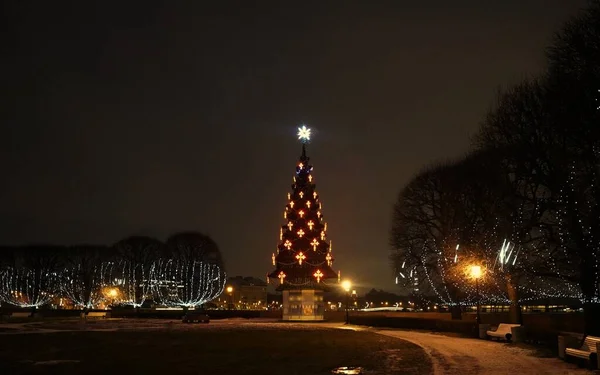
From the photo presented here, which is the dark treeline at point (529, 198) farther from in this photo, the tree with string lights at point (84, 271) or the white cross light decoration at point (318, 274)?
the tree with string lights at point (84, 271)

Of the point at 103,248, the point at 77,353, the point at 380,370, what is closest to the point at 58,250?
the point at 103,248

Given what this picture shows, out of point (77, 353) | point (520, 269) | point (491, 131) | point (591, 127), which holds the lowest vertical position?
point (77, 353)

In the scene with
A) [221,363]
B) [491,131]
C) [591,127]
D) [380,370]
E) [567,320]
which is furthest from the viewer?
[491,131]

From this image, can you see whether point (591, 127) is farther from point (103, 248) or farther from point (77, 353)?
point (103, 248)

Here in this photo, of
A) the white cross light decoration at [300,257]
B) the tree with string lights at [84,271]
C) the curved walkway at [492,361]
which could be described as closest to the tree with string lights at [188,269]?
the tree with string lights at [84,271]

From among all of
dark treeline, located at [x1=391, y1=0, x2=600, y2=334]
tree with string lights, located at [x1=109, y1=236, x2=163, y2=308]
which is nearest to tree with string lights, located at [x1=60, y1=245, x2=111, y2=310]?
tree with string lights, located at [x1=109, y1=236, x2=163, y2=308]

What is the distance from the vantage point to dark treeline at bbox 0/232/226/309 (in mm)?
87375

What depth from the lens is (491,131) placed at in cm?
3694

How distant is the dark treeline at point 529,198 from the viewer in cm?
2800

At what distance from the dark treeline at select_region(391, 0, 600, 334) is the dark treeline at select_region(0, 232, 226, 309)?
43.2m

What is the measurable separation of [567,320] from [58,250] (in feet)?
246

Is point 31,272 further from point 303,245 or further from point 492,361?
point 492,361

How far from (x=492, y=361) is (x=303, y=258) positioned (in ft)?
149

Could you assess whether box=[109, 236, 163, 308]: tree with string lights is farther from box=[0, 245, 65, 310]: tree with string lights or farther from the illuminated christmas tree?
the illuminated christmas tree
